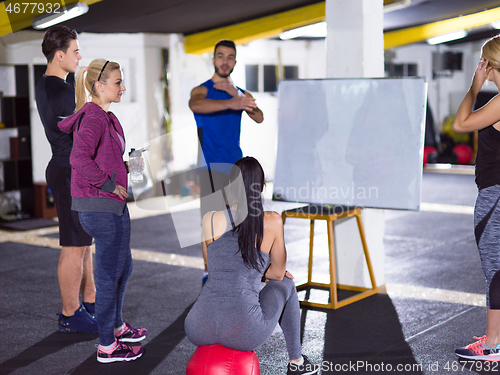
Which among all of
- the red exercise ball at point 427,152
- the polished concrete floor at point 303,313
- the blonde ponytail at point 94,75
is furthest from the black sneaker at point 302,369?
the red exercise ball at point 427,152

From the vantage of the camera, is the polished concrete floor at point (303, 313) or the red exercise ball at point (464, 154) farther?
the red exercise ball at point (464, 154)

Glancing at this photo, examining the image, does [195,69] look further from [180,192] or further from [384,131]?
[384,131]

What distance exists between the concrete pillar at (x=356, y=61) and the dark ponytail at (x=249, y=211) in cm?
172

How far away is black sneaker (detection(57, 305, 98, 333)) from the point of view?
3.08 meters

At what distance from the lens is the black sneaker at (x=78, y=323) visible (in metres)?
3.08

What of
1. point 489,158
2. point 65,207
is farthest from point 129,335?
point 489,158

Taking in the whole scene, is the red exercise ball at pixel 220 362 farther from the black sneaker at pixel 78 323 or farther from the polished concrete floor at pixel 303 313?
the black sneaker at pixel 78 323

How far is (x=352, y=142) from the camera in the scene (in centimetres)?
344

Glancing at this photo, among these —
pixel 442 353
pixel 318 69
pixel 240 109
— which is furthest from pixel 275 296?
pixel 318 69

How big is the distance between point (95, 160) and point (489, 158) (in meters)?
1.80

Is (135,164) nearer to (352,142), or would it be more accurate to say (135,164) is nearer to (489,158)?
(352,142)

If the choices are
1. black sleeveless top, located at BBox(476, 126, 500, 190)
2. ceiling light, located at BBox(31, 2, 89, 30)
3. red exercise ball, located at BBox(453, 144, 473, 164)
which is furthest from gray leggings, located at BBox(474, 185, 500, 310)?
red exercise ball, located at BBox(453, 144, 473, 164)

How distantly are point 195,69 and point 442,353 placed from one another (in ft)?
22.5

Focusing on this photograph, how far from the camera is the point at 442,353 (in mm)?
2717
